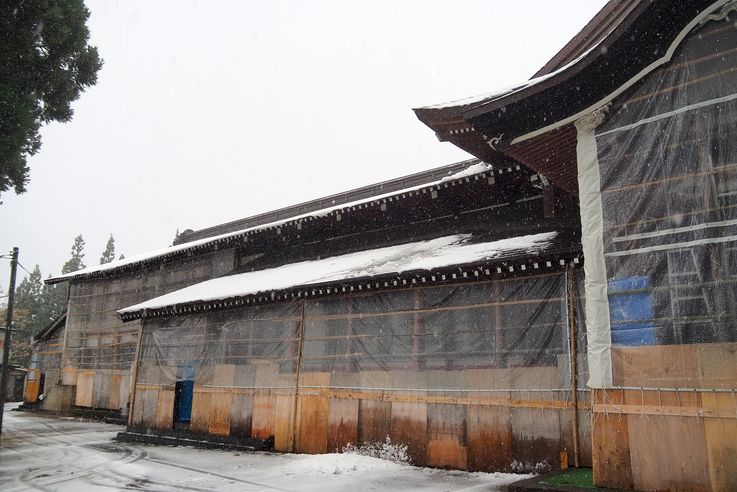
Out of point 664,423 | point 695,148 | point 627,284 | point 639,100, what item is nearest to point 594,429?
point 664,423

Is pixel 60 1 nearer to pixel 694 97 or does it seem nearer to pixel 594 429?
pixel 694 97

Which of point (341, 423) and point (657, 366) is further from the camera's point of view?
point (341, 423)

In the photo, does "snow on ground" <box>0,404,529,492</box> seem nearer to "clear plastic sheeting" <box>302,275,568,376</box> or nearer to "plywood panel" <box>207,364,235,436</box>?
"plywood panel" <box>207,364,235,436</box>

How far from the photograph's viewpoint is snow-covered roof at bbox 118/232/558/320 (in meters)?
9.91

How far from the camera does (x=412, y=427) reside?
403 inches

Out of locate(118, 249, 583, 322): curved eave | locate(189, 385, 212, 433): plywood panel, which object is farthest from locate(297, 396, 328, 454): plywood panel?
locate(189, 385, 212, 433): plywood panel

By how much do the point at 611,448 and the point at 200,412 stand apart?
11.2 metres

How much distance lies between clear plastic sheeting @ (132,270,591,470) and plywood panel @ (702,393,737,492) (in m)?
2.90

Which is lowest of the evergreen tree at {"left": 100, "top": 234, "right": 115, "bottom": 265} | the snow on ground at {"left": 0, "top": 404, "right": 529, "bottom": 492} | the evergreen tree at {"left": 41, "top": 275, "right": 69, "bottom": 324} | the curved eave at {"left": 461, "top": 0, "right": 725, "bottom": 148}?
the snow on ground at {"left": 0, "top": 404, "right": 529, "bottom": 492}

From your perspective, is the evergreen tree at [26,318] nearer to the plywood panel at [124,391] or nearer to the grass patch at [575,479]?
the plywood panel at [124,391]

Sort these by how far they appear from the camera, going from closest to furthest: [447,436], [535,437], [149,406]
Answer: [535,437]
[447,436]
[149,406]

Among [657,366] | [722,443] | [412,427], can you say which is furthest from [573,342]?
[412,427]

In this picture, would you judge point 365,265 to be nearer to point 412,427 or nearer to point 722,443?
point 412,427

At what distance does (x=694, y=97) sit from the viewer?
623cm
